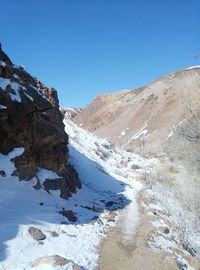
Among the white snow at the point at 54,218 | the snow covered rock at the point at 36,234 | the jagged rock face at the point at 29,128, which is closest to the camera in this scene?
the white snow at the point at 54,218

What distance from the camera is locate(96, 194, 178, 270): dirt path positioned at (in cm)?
1453

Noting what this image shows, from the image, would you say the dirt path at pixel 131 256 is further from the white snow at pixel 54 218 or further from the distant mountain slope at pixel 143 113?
the distant mountain slope at pixel 143 113

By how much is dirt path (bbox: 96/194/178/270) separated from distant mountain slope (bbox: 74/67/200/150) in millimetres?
52398

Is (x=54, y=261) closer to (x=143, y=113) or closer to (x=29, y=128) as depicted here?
(x=29, y=128)

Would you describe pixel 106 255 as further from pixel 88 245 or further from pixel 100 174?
pixel 100 174

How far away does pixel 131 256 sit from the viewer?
15.7 m

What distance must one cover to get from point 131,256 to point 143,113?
81212 mm

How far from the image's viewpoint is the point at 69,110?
150375 millimetres

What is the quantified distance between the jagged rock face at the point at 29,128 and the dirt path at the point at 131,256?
Answer: 5.68m

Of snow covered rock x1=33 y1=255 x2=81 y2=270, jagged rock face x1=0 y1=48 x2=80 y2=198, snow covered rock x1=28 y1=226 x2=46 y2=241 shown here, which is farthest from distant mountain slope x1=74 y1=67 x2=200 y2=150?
snow covered rock x1=33 y1=255 x2=81 y2=270

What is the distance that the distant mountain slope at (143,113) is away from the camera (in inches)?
3137

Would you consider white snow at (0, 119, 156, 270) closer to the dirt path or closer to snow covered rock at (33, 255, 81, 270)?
snow covered rock at (33, 255, 81, 270)

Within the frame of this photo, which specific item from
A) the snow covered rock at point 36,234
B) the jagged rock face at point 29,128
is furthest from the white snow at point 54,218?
the jagged rock face at point 29,128

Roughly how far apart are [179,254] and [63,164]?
10863mm
